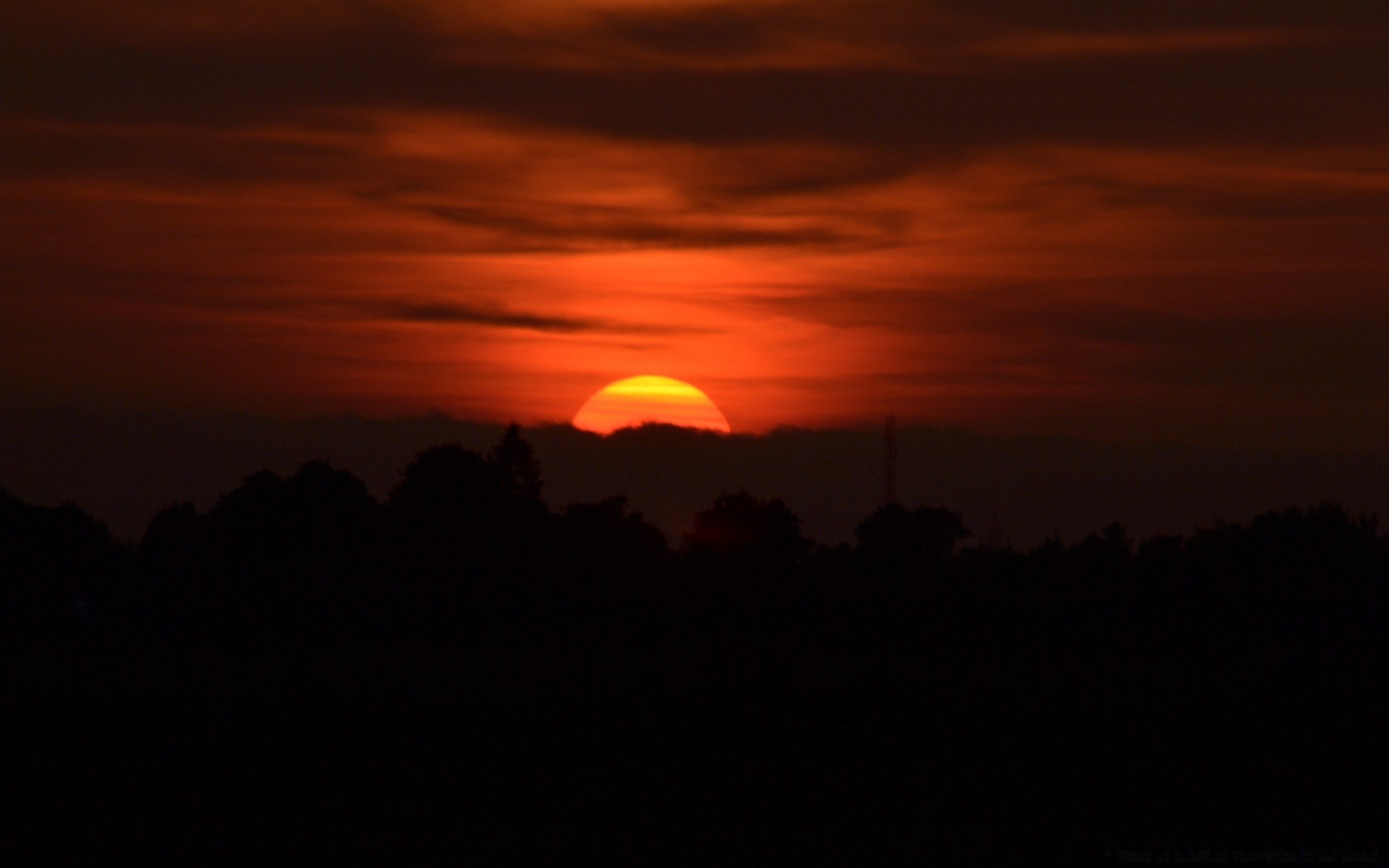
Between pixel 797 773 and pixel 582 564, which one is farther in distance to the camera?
pixel 582 564

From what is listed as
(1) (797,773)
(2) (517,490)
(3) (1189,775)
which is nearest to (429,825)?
(1) (797,773)

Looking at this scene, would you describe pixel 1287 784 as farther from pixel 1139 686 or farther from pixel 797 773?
pixel 1139 686

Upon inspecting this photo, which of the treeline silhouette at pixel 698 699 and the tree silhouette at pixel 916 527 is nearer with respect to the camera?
the treeline silhouette at pixel 698 699

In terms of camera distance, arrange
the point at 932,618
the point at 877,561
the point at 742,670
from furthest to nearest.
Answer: the point at 877,561, the point at 932,618, the point at 742,670

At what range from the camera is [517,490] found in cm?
11725

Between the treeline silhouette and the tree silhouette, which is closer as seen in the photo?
the treeline silhouette

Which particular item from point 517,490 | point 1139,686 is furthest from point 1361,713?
point 517,490

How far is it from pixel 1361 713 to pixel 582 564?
32.0 meters

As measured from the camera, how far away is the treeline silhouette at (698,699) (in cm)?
2223

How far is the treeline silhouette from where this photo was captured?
2223cm

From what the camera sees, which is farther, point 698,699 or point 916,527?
point 916,527

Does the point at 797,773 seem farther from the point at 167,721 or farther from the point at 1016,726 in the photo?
the point at 167,721

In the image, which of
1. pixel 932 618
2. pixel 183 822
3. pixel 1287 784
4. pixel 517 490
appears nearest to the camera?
pixel 183 822

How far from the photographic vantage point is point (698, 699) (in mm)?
31109
